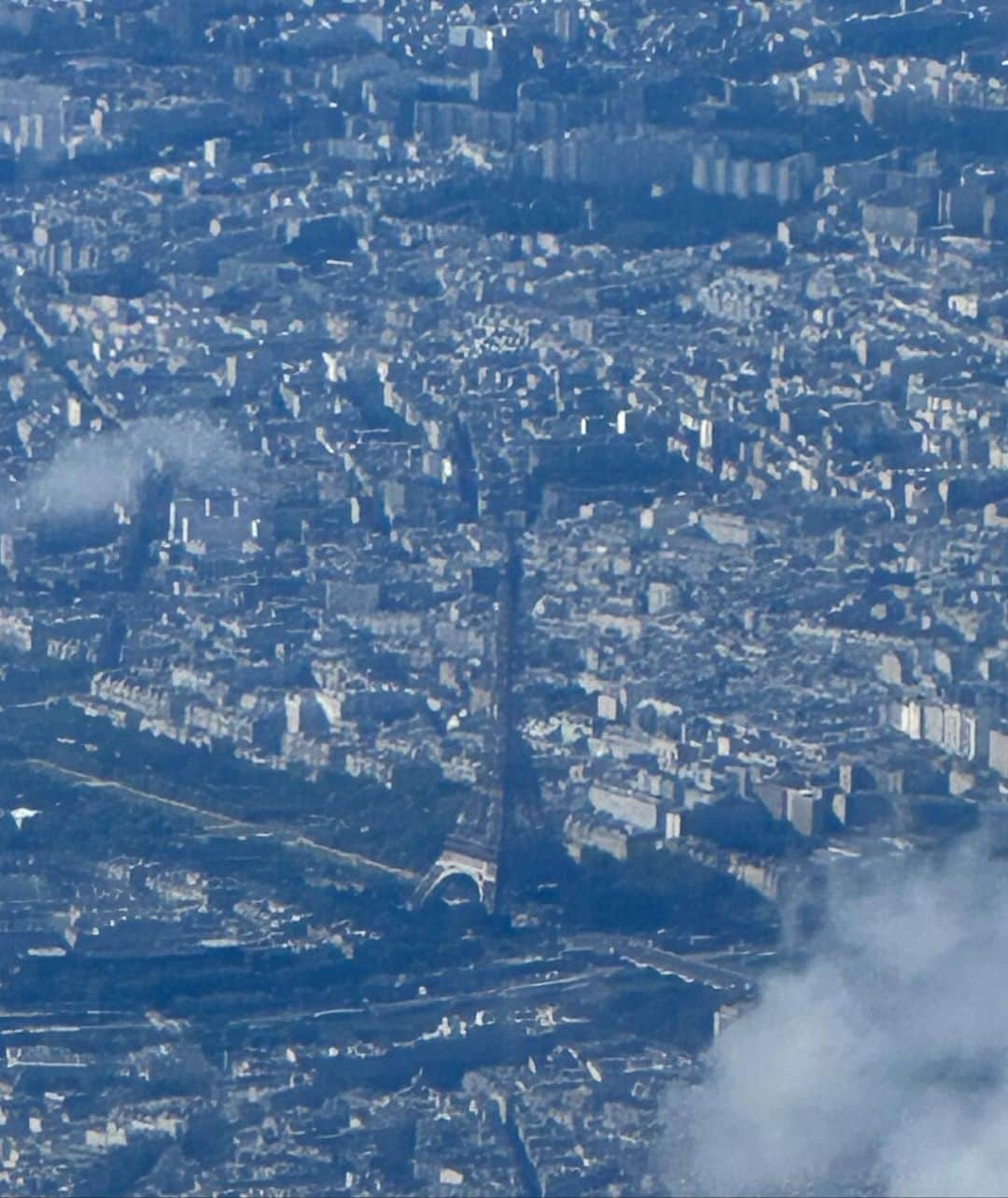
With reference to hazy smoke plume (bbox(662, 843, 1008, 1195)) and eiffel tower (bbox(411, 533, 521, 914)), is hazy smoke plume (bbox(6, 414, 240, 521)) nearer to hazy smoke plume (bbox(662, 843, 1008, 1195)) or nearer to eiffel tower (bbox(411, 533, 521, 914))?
eiffel tower (bbox(411, 533, 521, 914))

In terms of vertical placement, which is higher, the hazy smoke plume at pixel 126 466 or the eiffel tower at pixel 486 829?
the eiffel tower at pixel 486 829

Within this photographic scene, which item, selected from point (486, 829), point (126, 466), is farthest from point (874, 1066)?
point (126, 466)

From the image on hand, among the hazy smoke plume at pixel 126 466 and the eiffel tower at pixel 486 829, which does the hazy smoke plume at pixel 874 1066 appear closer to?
the eiffel tower at pixel 486 829

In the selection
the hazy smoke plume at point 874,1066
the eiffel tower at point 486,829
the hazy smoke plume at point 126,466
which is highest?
the hazy smoke plume at point 874,1066

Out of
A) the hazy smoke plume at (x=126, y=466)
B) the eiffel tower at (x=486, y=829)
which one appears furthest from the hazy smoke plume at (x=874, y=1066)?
the hazy smoke plume at (x=126, y=466)

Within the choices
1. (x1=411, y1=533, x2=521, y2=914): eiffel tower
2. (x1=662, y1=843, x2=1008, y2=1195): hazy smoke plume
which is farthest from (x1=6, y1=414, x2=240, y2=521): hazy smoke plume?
(x1=662, y1=843, x2=1008, y2=1195): hazy smoke plume

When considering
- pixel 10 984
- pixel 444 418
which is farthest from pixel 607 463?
pixel 10 984

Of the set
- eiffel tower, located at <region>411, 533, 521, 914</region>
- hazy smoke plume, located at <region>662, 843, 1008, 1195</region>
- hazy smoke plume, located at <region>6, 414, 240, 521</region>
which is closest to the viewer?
hazy smoke plume, located at <region>662, 843, 1008, 1195</region>
